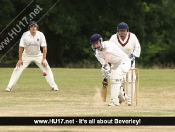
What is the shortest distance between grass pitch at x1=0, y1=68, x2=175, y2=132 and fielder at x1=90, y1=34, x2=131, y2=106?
1.27ft

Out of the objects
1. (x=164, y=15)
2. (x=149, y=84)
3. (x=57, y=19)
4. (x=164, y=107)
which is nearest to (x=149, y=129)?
(x=164, y=107)

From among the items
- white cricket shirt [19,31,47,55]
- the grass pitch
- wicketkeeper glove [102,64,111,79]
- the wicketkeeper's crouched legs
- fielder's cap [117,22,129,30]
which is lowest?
the grass pitch

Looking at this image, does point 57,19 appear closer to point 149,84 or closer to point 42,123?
point 149,84

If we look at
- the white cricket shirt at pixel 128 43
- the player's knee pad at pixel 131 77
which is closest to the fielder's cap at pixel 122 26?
the white cricket shirt at pixel 128 43

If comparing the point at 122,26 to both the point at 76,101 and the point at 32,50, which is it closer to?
the point at 76,101

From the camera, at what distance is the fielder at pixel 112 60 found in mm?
15404

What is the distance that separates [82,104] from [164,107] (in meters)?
1.89

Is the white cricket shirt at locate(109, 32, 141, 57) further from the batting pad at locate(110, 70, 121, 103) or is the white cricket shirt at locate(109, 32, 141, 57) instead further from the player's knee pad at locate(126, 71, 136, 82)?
the batting pad at locate(110, 70, 121, 103)

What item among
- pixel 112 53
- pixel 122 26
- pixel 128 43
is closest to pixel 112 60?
pixel 112 53

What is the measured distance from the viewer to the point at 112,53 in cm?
1586

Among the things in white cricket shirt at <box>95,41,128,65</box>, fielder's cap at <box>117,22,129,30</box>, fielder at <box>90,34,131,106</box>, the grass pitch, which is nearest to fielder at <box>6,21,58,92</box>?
the grass pitch

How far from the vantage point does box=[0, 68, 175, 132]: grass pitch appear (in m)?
13.8

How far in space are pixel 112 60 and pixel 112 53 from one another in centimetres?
31

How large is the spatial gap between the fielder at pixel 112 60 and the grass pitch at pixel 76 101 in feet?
1.27
